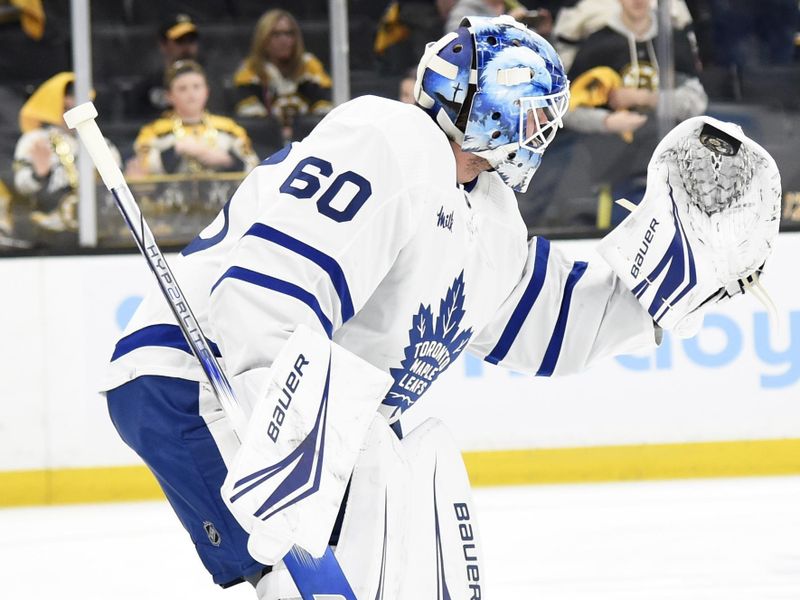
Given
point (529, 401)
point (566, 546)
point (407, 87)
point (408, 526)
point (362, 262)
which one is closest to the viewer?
point (362, 262)

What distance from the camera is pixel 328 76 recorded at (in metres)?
4.61

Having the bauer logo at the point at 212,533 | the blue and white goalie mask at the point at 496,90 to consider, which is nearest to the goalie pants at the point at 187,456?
the bauer logo at the point at 212,533

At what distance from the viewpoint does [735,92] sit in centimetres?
465

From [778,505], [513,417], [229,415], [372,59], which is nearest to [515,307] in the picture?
[229,415]

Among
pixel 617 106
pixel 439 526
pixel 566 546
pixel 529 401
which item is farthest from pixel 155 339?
pixel 617 106

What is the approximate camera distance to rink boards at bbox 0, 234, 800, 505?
4.24 meters

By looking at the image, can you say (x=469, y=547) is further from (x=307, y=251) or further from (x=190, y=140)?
(x=190, y=140)

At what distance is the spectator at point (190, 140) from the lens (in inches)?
178

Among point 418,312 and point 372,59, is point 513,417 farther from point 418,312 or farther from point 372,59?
point 418,312

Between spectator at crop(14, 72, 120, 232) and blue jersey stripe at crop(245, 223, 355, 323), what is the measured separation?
3024 mm

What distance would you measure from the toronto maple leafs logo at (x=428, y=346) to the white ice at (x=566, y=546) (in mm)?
1252

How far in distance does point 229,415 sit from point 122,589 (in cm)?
177

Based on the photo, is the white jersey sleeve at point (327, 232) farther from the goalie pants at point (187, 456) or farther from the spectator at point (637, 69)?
the spectator at point (637, 69)

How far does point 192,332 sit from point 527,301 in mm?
592
